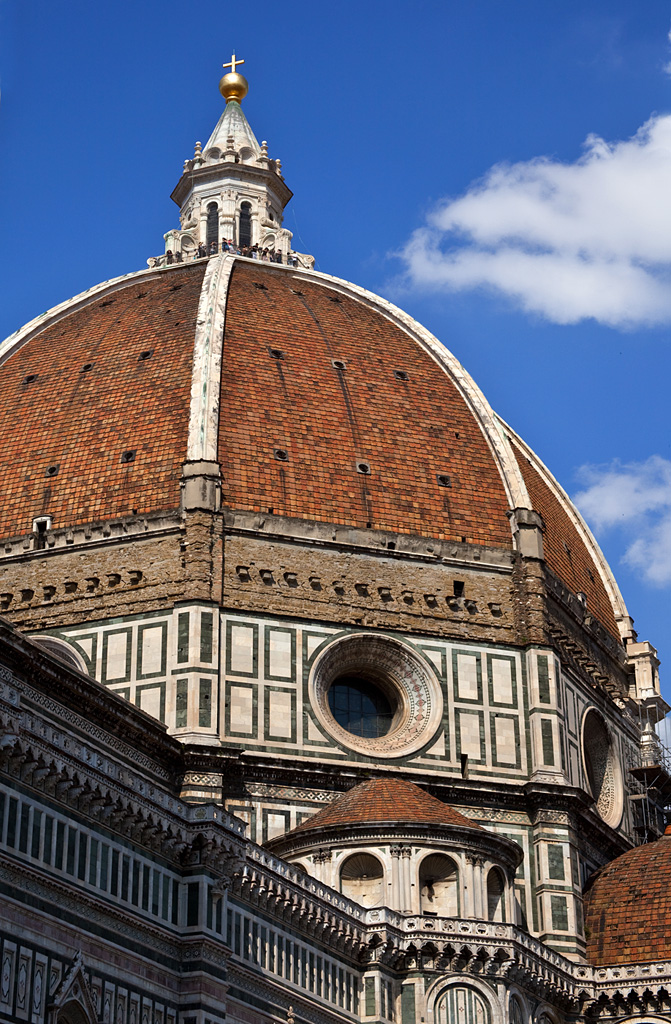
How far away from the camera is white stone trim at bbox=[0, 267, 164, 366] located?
4691 cm

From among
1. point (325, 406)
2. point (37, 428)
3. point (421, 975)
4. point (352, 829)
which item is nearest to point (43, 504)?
point (37, 428)

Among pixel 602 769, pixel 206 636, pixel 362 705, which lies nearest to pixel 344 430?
pixel 362 705

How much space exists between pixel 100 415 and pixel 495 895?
47.6ft

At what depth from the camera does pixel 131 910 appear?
27.1m

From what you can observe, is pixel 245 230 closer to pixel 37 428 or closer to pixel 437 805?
pixel 37 428

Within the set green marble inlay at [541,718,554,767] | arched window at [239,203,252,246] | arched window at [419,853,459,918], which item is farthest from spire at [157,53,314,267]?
arched window at [419,853,459,918]

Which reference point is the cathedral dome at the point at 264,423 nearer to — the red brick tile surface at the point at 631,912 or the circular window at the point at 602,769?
the circular window at the point at 602,769

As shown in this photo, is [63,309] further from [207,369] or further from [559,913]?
[559,913]

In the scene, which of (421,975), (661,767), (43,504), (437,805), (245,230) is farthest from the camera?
(245,230)

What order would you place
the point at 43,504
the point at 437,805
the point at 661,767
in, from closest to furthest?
the point at 437,805 → the point at 43,504 → the point at 661,767

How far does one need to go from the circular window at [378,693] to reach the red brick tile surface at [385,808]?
2.34 metres

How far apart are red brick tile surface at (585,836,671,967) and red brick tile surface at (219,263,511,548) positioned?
318 inches

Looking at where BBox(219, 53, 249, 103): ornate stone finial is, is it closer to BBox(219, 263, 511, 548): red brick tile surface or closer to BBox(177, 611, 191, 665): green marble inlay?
BBox(219, 263, 511, 548): red brick tile surface

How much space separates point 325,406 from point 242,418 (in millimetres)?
2363
